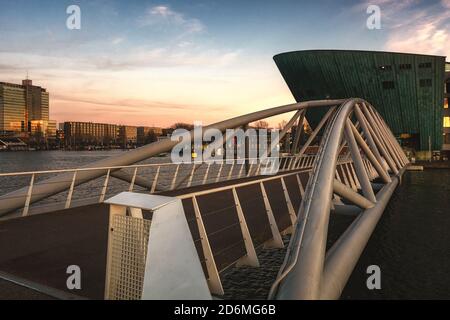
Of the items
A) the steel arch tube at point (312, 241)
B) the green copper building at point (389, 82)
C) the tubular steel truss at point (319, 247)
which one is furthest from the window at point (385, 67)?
the steel arch tube at point (312, 241)

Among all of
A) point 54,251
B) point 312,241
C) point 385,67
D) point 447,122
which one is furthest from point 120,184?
point 447,122

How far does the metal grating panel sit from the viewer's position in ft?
12.1

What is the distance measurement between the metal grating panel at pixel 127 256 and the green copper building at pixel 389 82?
57708 mm

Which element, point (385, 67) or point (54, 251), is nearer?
point (54, 251)

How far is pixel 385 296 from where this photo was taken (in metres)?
7.54

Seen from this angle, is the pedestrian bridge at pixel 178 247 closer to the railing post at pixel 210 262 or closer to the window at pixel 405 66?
the railing post at pixel 210 262

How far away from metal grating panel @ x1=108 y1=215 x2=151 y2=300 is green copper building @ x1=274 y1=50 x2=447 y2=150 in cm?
5771

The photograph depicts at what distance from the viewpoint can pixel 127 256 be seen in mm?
3795

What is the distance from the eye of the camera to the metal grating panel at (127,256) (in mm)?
3674

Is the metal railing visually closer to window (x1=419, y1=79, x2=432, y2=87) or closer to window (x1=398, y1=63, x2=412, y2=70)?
window (x1=398, y1=63, x2=412, y2=70)

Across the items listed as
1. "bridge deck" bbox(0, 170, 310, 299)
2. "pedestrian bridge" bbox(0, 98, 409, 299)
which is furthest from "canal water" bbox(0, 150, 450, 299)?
"bridge deck" bbox(0, 170, 310, 299)

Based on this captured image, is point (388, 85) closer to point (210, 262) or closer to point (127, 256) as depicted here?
point (210, 262)

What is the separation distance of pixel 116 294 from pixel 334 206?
39.2 feet

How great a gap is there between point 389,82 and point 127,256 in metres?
60.2
